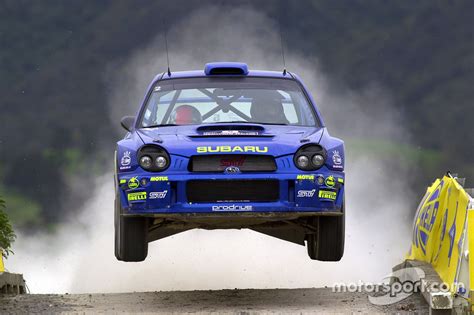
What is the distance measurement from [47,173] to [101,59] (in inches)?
791

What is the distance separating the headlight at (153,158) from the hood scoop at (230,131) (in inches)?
13.7

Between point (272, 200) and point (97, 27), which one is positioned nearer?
point (272, 200)

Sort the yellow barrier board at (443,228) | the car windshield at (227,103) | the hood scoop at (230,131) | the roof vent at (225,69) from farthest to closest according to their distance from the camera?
A: the roof vent at (225,69), the car windshield at (227,103), the hood scoop at (230,131), the yellow barrier board at (443,228)

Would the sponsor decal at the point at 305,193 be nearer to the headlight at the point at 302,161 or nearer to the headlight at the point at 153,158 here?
the headlight at the point at 302,161

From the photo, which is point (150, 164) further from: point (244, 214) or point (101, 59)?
point (101, 59)

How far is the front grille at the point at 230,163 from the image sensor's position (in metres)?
10.9

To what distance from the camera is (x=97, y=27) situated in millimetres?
75500

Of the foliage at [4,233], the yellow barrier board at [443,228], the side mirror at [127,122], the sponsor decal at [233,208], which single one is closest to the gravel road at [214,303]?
the yellow barrier board at [443,228]

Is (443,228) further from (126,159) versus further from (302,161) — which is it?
(126,159)

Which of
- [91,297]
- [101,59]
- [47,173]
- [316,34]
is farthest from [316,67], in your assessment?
[91,297]

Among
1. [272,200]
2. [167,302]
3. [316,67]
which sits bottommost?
[167,302]

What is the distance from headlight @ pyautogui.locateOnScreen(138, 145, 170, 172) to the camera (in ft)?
35.9

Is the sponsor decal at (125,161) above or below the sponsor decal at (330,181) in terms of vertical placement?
above

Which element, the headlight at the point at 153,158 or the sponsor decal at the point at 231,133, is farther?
the sponsor decal at the point at 231,133
